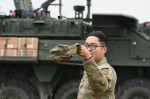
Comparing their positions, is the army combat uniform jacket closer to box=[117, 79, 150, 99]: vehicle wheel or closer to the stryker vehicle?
the stryker vehicle

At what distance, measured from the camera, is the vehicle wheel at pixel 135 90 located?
884cm

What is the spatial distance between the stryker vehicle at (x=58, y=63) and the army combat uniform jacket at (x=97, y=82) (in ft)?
18.3

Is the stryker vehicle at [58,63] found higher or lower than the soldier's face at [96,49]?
lower

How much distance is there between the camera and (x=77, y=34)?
913 centimetres

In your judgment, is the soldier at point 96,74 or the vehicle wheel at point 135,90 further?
the vehicle wheel at point 135,90

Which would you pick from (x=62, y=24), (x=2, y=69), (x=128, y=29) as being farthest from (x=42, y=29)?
(x=128, y=29)

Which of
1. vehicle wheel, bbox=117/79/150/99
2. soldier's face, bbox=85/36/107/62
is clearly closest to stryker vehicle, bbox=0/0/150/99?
vehicle wheel, bbox=117/79/150/99

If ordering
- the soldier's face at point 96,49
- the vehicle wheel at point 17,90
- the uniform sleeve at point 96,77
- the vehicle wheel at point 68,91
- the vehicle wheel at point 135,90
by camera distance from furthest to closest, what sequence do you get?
the vehicle wheel at point 17,90 → the vehicle wheel at point 68,91 → the vehicle wheel at point 135,90 → the soldier's face at point 96,49 → the uniform sleeve at point 96,77

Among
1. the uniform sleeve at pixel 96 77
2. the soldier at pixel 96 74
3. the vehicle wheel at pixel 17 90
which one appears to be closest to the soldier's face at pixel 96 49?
the soldier at pixel 96 74

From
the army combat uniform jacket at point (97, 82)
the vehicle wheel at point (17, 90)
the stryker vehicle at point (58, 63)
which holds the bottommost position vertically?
the vehicle wheel at point (17, 90)

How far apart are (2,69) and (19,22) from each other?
4.28ft

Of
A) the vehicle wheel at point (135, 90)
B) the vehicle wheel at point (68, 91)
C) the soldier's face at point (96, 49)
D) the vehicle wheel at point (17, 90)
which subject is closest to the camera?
the soldier's face at point (96, 49)

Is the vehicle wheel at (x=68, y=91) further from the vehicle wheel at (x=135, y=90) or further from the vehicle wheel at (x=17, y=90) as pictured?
the vehicle wheel at (x=135, y=90)

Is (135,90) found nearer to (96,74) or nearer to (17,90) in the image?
(17,90)
